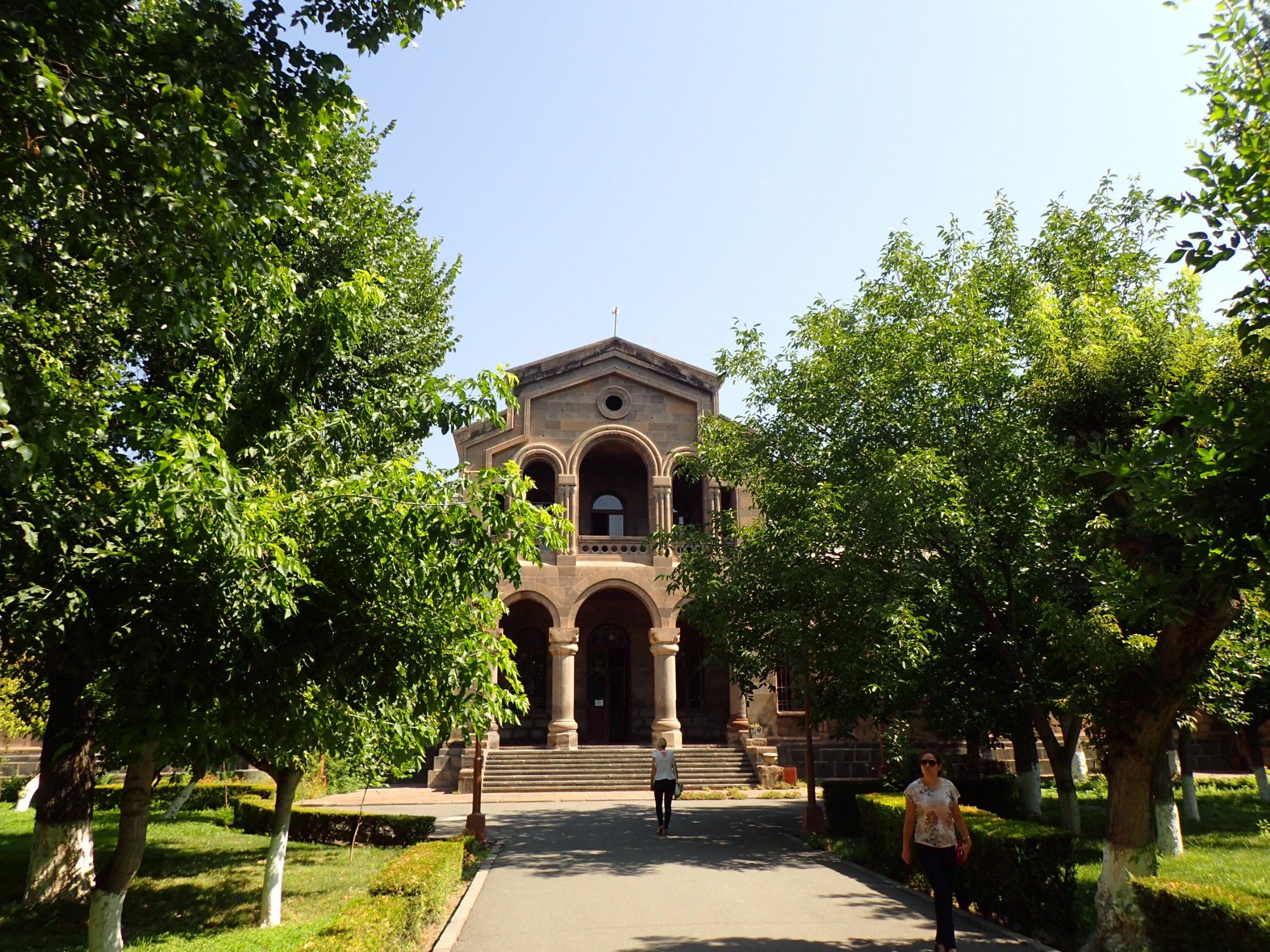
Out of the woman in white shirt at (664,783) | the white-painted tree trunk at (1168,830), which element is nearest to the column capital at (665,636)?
the woman in white shirt at (664,783)

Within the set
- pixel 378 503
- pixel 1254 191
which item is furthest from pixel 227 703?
pixel 1254 191

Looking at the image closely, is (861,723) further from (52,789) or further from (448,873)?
(52,789)

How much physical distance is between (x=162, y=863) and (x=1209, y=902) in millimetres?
13104

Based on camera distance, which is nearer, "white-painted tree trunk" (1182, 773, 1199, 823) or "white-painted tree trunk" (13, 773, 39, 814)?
"white-painted tree trunk" (1182, 773, 1199, 823)

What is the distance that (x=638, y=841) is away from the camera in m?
14.7

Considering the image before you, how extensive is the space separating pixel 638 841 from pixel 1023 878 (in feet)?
23.9

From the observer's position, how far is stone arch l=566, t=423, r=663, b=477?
86.9 ft

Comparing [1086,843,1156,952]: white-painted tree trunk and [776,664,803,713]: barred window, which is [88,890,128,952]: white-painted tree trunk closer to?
[1086,843,1156,952]: white-painted tree trunk

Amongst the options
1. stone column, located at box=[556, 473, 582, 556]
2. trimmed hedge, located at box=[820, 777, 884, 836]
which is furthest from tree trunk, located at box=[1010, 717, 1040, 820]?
stone column, located at box=[556, 473, 582, 556]

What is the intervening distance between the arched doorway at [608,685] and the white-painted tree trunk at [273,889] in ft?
59.6

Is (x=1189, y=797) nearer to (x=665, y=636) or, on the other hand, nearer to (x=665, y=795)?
(x=665, y=795)

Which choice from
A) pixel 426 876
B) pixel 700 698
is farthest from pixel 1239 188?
pixel 700 698

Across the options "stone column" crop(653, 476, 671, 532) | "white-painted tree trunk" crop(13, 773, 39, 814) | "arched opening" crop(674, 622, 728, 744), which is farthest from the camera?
"arched opening" crop(674, 622, 728, 744)

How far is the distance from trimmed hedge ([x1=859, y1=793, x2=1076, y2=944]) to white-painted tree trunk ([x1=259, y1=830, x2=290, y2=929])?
7570mm
